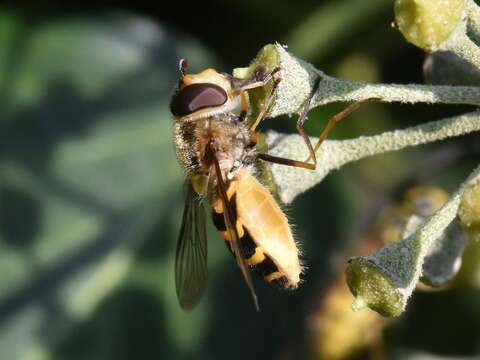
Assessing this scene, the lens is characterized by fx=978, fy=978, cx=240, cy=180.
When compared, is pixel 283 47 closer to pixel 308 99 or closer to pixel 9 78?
pixel 308 99

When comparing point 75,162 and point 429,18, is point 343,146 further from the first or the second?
point 75,162

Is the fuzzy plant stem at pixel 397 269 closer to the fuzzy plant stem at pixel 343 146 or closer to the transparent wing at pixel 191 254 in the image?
the fuzzy plant stem at pixel 343 146

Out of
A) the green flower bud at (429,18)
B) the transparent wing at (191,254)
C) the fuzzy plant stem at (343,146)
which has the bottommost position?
the transparent wing at (191,254)

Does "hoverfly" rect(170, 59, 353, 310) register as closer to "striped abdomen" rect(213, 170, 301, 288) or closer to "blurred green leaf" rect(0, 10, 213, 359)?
"striped abdomen" rect(213, 170, 301, 288)

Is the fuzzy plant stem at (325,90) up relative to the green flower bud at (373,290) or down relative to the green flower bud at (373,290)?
up

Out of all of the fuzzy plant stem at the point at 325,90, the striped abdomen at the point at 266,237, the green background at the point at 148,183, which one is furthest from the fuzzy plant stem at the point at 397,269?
the green background at the point at 148,183

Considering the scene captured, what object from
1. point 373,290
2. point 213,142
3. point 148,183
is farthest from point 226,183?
point 148,183

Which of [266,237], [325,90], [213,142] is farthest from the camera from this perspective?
[213,142]

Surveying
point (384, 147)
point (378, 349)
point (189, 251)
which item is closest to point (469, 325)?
point (378, 349)
